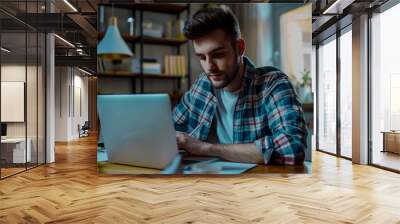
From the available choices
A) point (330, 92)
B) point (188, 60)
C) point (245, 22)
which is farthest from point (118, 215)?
point (330, 92)

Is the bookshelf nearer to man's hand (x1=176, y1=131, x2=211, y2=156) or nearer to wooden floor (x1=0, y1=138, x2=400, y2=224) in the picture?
man's hand (x1=176, y1=131, x2=211, y2=156)

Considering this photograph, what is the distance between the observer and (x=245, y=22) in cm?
565

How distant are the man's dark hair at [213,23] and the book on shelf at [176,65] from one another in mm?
337

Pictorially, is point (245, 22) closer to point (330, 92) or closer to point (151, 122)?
point (151, 122)

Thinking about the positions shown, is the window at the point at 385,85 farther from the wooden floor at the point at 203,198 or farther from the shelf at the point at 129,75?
→ the shelf at the point at 129,75

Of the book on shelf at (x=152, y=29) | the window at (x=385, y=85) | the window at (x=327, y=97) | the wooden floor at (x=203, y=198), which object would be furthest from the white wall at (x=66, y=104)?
the window at (x=385, y=85)

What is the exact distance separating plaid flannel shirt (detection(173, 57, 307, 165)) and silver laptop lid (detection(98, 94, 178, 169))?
0.70ft

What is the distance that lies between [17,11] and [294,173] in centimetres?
500

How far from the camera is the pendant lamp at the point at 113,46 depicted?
18.5 ft

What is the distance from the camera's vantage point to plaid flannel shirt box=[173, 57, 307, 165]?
555cm

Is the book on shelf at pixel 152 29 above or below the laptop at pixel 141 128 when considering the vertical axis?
above

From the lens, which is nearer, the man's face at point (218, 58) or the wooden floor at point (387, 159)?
the man's face at point (218, 58)

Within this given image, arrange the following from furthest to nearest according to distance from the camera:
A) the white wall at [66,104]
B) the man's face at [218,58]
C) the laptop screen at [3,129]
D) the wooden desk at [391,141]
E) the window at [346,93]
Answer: the white wall at [66,104] < the window at [346,93] < the wooden desk at [391,141] < the laptop screen at [3,129] < the man's face at [218,58]

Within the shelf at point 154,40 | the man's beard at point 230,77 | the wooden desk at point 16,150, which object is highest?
the shelf at point 154,40
